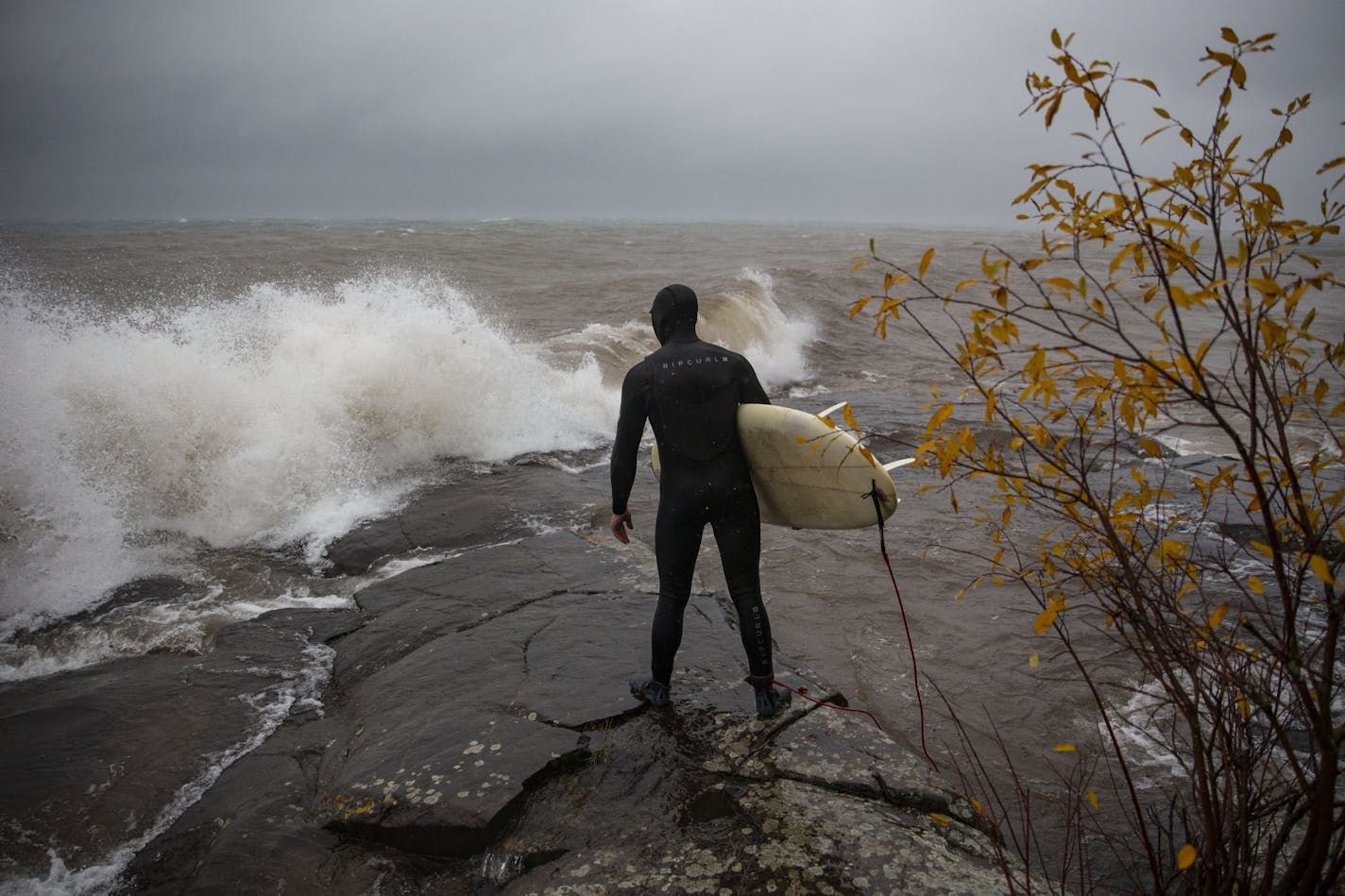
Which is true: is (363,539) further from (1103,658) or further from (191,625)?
(1103,658)

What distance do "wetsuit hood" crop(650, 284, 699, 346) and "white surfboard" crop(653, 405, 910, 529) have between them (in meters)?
0.44

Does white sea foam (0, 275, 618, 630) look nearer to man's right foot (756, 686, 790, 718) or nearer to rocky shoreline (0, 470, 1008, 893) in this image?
rocky shoreline (0, 470, 1008, 893)

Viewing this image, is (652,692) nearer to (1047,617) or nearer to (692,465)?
(692,465)

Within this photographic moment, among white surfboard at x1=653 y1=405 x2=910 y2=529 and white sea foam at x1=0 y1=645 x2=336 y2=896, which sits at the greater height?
white surfboard at x1=653 y1=405 x2=910 y2=529

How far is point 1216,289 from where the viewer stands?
1.49 meters

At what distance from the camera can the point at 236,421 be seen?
8.16 meters

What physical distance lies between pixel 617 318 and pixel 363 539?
39.4 ft

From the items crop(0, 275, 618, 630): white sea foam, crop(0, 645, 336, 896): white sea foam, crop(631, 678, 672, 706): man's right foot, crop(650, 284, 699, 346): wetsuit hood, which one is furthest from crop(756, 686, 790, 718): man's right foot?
crop(0, 275, 618, 630): white sea foam

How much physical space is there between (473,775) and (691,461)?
1.61m

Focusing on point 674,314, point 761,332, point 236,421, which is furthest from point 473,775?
point 761,332

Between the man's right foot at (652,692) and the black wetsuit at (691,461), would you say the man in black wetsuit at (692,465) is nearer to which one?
the black wetsuit at (691,461)

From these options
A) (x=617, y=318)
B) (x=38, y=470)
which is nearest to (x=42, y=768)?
(x=38, y=470)

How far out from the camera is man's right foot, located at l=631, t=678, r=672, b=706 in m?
3.71

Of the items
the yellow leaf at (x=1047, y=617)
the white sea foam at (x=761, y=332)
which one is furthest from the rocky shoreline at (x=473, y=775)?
the white sea foam at (x=761, y=332)
